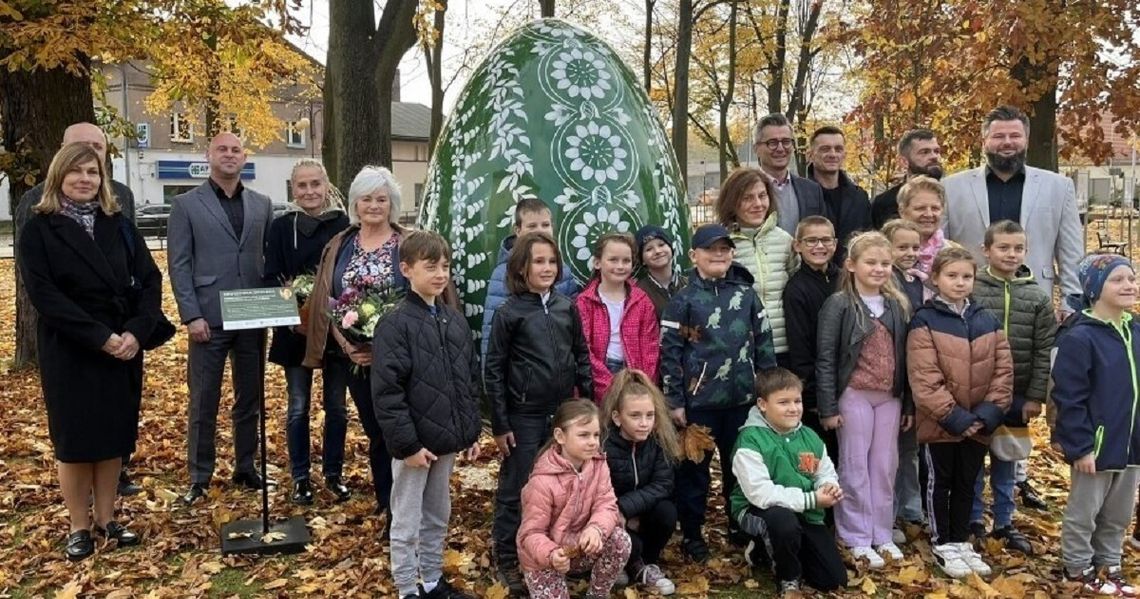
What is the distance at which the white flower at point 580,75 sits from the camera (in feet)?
16.4

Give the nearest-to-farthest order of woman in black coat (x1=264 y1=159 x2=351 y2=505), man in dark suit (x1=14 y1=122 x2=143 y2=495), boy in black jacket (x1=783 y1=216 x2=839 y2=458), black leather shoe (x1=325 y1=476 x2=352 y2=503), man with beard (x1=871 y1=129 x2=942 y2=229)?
1. boy in black jacket (x1=783 y1=216 x2=839 y2=458)
2. man in dark suit (x1=14 y1=122 x2=143 y2=495)
3. woman in black coat (x1=264 y1=159 x2=351 y2=505)
4. black leather shoe (x1=325 y1=476 x2=352 y2=503)
5. man with beard (x1=871 y1=129 x2=942 y2=229)

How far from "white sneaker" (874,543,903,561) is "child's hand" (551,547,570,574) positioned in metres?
1.76

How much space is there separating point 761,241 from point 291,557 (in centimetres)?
279

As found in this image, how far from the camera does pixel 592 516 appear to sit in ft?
12.8

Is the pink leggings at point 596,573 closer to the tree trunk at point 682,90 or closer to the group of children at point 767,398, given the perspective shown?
the group of children at point 767,398

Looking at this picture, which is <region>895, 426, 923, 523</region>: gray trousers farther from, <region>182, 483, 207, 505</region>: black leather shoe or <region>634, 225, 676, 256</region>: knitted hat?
<region>182, 483, 207, 505</region>: black leather shoe

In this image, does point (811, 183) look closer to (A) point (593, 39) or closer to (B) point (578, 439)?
(A) point (593, 39)

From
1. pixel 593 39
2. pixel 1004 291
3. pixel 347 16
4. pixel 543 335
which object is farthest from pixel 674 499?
pixel 347 16

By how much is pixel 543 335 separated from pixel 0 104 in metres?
6.69

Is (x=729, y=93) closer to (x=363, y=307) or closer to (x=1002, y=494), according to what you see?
(x=1002, y=494)

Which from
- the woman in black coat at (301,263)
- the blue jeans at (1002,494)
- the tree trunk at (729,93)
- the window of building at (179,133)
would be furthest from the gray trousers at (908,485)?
the window of building at (179,133)

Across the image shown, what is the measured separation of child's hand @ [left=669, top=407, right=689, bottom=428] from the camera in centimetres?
441

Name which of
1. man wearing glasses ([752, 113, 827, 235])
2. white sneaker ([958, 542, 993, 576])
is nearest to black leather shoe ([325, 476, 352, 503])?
man wearing glasses ([752, 113, 827, 235])

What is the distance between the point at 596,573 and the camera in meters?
3.95
